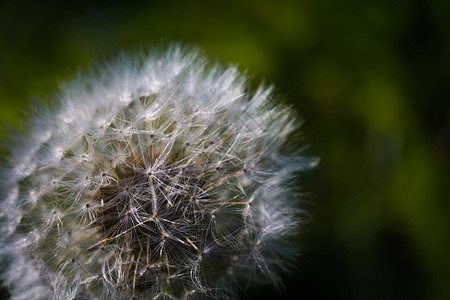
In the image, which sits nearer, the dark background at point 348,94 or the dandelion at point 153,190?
the dandelion at point 153,190

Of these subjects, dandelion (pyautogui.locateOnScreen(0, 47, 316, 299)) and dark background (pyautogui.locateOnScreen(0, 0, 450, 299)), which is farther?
dark background (pyautogui.locateOnScreen(0, 0, 450, 299))

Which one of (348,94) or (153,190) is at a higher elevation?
(348,94)

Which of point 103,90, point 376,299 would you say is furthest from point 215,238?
point 376,299

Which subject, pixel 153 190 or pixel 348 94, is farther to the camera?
pixel 348 94
